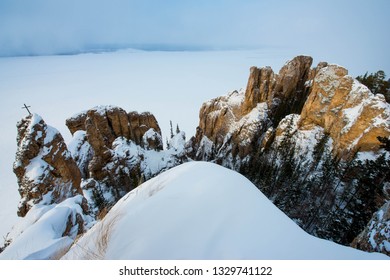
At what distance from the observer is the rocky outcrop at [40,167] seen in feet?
53.3

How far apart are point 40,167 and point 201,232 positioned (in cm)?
1949

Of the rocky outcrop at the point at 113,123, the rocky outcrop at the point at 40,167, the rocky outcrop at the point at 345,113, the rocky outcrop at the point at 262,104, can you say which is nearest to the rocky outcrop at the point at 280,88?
the rocky outcrop at the point at 262,104

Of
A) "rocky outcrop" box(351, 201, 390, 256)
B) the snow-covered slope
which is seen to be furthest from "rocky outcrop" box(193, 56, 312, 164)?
the snow-covered slope

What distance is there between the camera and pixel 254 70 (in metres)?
46.8

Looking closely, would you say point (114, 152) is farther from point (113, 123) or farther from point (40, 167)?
point (40, 167)

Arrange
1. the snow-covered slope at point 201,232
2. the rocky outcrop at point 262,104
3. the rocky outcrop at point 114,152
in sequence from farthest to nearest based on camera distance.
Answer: the rocky outcrop at point 262,104
the rocky outcrop at point 114,152
the snow-covered slope at point 201,232

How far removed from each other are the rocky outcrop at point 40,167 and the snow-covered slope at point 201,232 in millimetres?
16407

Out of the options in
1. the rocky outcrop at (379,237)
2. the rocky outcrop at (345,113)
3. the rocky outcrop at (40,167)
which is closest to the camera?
the rocky outcrop at (379,237)

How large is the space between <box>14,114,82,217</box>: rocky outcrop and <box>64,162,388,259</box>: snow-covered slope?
53.8 ft

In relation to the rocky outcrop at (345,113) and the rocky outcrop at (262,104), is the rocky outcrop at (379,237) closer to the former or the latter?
the rocky outcrop at (345,113)

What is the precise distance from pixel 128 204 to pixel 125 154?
3250 centimetres
